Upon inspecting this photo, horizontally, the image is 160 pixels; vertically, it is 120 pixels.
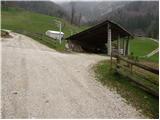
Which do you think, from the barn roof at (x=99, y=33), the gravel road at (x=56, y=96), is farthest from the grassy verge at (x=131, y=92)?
the barn roof at (x=99, y=33)

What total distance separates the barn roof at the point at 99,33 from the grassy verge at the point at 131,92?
14.6 metres

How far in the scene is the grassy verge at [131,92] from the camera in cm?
1013

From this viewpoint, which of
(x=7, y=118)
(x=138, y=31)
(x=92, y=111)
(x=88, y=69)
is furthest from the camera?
(x=138, y=31)

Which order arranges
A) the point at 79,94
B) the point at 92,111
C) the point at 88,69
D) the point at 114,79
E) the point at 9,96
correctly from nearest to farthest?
1. the point at 92,111
2. the point at 9,96
3. the point at 79,94
4. the point at 114,79
5. the point at 88,69

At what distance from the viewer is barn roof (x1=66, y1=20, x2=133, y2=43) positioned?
96.7 feet

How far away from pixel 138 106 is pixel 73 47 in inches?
938

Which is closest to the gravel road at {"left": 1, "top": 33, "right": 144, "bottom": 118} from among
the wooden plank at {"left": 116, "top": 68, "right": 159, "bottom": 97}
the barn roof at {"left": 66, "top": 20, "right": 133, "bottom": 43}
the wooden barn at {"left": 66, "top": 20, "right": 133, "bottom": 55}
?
the wooden plank at {"left": 116, "top": 68, "right": 159, "bottom": 97}

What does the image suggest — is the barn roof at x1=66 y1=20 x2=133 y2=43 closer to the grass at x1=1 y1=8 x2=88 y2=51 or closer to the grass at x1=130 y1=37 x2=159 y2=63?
the grass at x1=130 y1=37 x2=159 y2=63

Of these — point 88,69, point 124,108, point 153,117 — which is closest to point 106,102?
point 124,108

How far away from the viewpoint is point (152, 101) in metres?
10.8

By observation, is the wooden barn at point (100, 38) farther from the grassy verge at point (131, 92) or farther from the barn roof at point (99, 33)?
the grassy verge at point (131, 92)

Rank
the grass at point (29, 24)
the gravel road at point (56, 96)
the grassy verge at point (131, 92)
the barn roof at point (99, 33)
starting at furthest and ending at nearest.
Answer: the grass at point (29, 24)
the barn roof at point (99, 33)
the grassy verge at point (131, 92)
the gravel road at point (56, 96)

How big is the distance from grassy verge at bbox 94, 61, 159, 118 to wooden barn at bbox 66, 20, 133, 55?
1485 cm

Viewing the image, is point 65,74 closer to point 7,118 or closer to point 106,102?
point 106,102
